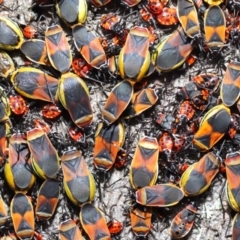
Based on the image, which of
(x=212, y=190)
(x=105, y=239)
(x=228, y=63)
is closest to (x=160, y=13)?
(x=228, y=63)

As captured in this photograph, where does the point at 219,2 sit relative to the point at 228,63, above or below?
above

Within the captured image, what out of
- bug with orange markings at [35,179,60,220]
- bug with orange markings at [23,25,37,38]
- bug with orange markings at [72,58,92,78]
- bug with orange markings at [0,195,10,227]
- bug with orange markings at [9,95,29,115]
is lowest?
bug with orange markings at [0,195,10,227]

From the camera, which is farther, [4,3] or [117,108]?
[4,3]

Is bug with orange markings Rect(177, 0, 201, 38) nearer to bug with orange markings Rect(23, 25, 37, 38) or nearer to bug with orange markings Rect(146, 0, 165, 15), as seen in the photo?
bug with orange markings Rect(146, 0, 165, 15)

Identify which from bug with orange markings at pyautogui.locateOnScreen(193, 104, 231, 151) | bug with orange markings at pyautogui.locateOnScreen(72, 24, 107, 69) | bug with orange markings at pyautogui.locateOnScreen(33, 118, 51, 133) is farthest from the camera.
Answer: bug with orange markings at pyautogui.locateOnScreen(33, 118, 51, 133)

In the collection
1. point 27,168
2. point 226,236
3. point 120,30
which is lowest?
point 226,236

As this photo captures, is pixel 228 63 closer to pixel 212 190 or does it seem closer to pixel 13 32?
pixel 212 190

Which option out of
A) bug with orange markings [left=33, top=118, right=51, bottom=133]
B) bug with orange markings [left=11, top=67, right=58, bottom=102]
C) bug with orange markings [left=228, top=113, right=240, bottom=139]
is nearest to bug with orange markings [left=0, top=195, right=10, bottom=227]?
bug with orange markings [left=33, top=118, right=51, bottom=133]
